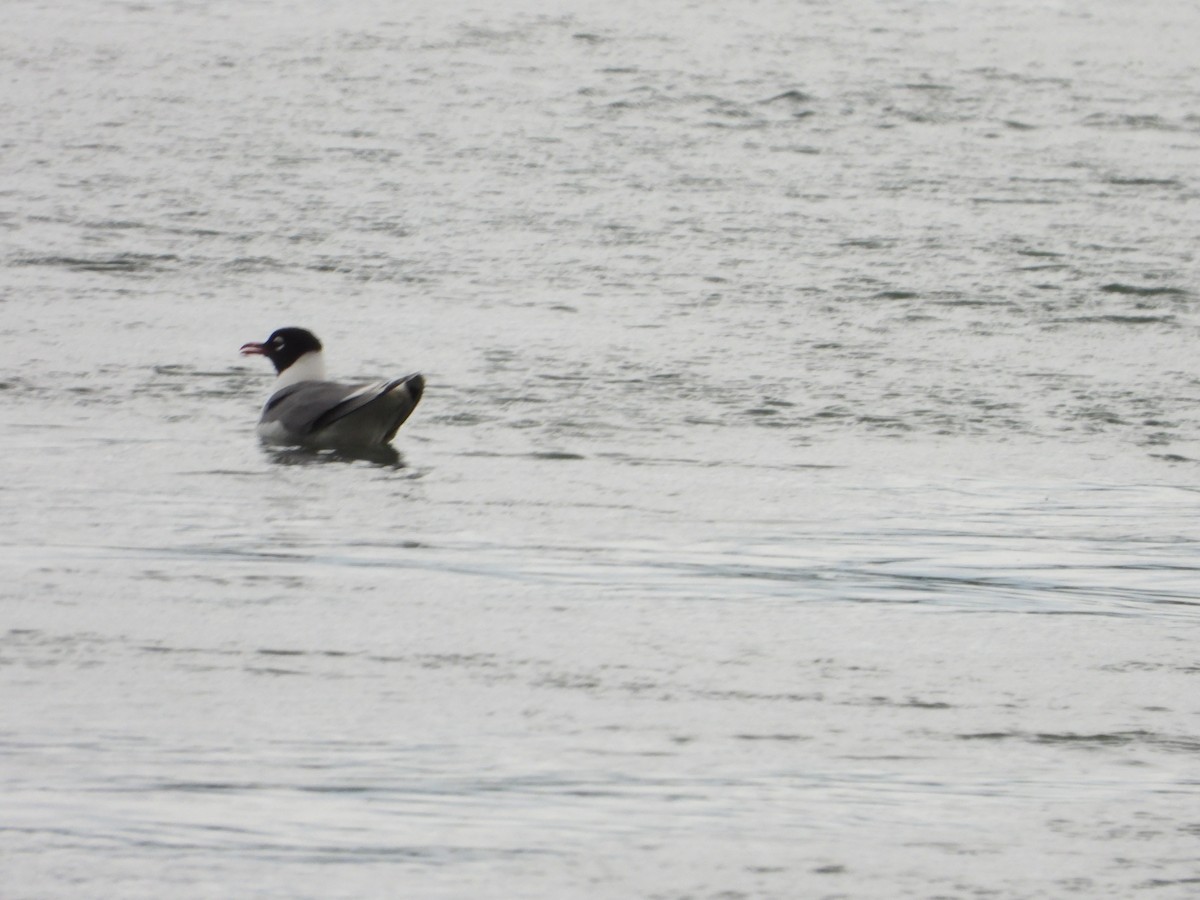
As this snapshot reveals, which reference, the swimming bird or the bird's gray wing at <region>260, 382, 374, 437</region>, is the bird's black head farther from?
the bird's gray wing at <region>260, 382, 374, 437</region>

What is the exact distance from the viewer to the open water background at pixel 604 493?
4.26m

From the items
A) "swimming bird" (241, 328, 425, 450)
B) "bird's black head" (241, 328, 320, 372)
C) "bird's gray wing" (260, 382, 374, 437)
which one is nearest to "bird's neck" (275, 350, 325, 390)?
"bird's black head" (241, 328, 320, 372)

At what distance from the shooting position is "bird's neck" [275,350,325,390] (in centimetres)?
840

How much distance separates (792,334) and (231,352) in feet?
7.95

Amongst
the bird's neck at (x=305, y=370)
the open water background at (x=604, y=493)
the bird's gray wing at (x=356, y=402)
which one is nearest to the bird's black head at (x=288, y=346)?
the bird's neck at (x=305, y=370)

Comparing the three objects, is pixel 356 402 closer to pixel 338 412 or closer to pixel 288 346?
pixel 338 412

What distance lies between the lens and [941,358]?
30.4 feet

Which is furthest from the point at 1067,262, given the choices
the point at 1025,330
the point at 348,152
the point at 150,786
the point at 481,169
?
the point at 150,786

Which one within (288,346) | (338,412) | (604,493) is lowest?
(604,493)

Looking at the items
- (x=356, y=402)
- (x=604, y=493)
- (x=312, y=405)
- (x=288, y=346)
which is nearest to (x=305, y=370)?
(x=288, y=346)

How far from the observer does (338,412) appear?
7.96m

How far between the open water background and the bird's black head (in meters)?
0.28

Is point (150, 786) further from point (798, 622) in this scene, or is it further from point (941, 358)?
point (941, 358)

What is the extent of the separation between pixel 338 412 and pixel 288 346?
66 cm
